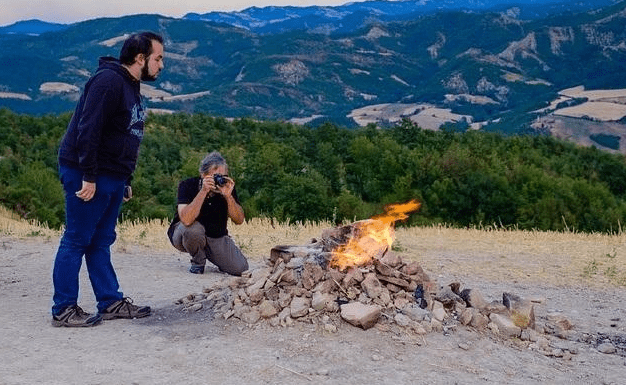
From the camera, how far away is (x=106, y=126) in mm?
5375

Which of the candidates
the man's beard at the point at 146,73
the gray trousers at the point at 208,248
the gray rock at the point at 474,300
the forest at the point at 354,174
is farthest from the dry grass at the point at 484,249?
the forest at the point at 354,174

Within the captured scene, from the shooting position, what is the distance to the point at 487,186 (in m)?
34.3

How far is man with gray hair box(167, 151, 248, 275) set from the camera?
7.38m

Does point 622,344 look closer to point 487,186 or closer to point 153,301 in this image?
point 153,301

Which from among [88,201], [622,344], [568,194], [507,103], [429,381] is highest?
[88,201]

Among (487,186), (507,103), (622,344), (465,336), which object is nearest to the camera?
(465,336)

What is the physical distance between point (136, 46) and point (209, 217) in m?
3.02

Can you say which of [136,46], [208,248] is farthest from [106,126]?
[208,248]

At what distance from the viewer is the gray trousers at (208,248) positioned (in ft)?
26.5

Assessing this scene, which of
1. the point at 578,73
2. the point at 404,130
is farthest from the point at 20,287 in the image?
the point at 578,73

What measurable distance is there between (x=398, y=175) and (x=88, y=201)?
34.3 metres

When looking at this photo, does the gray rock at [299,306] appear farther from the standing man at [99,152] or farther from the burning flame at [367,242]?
the standing man at [99,152]

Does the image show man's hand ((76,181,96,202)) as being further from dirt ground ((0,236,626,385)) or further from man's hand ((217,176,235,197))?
man's hand ((217,176,235,197))

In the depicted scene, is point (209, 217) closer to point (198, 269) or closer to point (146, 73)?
point (198, 269)
